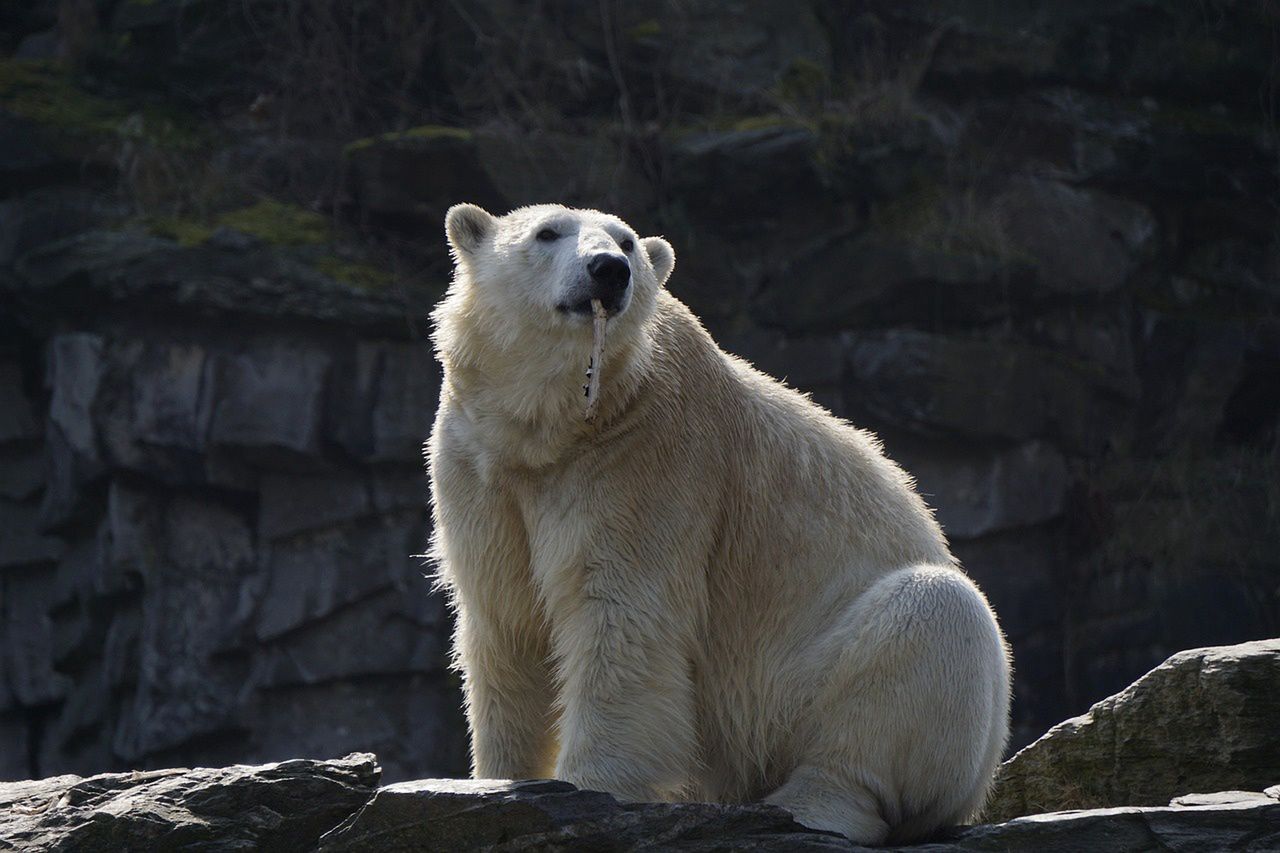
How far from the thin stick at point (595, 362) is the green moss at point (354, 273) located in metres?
7.41

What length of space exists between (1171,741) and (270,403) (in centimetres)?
810

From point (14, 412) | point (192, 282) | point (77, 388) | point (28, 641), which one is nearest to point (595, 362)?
point (192, 282)

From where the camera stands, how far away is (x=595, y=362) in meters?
3.97

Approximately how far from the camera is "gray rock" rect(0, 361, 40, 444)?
1171 cm

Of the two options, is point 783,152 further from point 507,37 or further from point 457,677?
point 457,677

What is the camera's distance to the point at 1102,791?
4.32 metres

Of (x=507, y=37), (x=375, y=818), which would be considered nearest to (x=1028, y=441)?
(x=507, y=37)

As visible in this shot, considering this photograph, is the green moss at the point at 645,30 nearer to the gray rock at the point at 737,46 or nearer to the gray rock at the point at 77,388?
the gray rock at the point at 737,46

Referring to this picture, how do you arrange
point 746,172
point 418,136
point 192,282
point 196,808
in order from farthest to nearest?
point 746,172, point 418,136, point 192,282, point 196,808

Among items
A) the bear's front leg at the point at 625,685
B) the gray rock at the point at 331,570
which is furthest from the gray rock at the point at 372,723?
the bear's front leg at the point at 625,685

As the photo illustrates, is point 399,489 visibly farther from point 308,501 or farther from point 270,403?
point 270,403

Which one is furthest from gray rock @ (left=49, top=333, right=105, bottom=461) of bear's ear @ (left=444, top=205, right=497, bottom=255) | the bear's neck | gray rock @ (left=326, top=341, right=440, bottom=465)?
the bear's neck

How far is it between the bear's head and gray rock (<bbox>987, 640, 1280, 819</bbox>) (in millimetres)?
1848

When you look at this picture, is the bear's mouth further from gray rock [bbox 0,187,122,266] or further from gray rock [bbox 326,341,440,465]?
gray rock [bbox 0,187,122,266]
